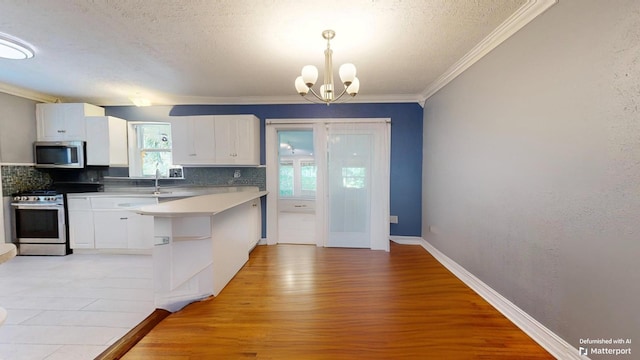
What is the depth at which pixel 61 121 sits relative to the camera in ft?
11.5

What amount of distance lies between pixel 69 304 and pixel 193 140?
224 cm

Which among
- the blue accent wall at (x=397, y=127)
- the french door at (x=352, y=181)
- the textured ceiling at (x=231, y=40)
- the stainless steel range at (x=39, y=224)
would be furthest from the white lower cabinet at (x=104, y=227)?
the french door at (x=352, y=181)

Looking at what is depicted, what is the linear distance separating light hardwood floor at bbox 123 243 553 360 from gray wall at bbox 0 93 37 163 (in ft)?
12.3

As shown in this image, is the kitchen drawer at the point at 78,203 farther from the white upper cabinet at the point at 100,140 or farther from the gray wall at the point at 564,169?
the gray wall at the point at 564,169

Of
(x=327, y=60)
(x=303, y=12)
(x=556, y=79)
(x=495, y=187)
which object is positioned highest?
(x=303, y=12)

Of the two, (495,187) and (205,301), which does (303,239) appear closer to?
(205,301)

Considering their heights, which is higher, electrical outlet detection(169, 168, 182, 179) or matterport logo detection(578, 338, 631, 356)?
electrical outlet detection(169, 168, 182, 179)

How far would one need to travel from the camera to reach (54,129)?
3.51 meters

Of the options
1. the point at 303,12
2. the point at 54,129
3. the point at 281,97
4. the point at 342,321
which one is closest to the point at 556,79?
the point at 303,12

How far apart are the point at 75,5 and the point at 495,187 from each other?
3504 mm

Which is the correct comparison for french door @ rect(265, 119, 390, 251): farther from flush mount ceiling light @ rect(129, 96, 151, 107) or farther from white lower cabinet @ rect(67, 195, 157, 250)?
white lower cabinet @ rect(67, 195, 157, 250)

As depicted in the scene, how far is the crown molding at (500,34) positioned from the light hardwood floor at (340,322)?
2.27 metres

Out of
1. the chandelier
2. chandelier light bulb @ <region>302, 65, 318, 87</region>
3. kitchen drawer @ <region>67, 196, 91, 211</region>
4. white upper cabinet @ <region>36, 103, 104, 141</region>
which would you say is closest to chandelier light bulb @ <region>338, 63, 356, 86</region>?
the chandelier

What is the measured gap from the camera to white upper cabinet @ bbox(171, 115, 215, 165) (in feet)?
11.4
